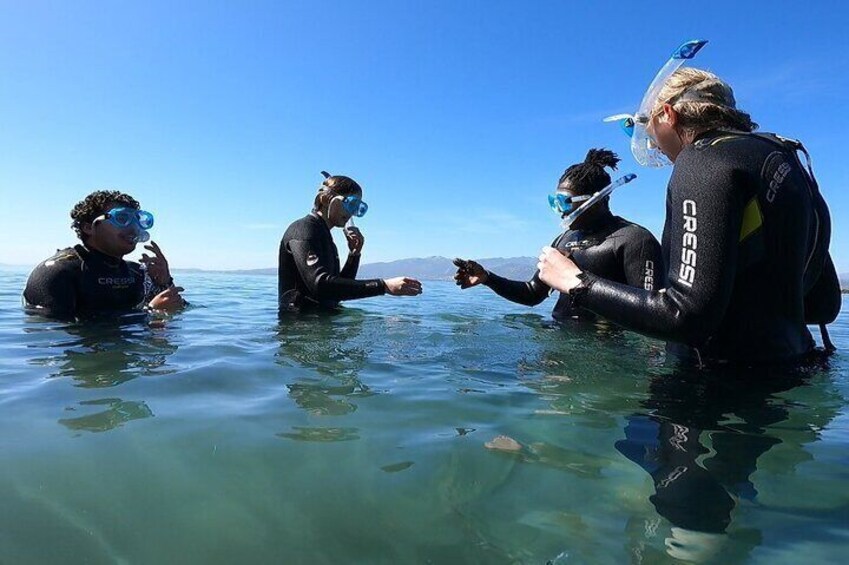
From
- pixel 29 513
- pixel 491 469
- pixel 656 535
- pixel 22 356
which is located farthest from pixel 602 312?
pixel 22 356

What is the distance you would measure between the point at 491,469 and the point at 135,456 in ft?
4.62

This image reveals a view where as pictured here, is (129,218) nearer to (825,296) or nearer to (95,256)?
(95,256)

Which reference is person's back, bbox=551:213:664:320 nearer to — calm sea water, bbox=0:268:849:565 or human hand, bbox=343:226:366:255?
calm sea water, bbox=0:268:849:565

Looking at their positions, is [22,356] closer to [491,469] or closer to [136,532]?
[136,532]

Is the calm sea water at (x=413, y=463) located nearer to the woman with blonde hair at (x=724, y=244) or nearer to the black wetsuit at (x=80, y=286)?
the woman with blonde hair at (x=724, y=244)

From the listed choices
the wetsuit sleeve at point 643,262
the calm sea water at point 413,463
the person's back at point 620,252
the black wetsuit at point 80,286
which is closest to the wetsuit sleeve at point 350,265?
the black wetsuit at point 80,286

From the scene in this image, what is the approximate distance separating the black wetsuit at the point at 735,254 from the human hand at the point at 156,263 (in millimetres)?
5395

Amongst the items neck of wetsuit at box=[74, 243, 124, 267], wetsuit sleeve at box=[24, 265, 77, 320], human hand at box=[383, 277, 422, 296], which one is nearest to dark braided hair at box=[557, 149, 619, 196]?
human hand at box=[383, 277, 422, 296]

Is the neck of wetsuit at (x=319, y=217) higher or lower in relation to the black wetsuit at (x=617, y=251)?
higher

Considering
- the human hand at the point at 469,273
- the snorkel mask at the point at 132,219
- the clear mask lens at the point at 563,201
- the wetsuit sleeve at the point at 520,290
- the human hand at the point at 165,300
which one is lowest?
the human hand at the point at 165,300

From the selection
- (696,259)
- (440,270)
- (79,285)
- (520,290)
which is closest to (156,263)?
(79,285)

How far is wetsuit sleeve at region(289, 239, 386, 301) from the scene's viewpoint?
5914 mm

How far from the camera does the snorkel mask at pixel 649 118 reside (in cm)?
291

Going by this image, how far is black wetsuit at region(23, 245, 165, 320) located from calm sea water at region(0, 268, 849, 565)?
62.1 inches
